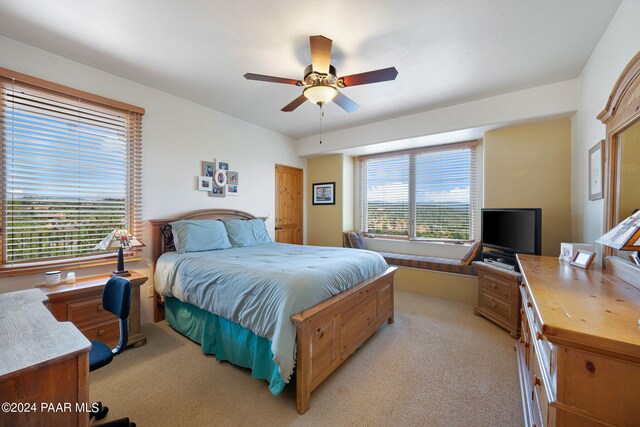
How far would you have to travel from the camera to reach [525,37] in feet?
6.88

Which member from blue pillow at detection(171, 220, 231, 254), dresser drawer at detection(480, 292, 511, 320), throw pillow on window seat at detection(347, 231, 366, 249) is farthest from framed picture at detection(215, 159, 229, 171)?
dresser drawer at detection(480, 292, 511, 320)

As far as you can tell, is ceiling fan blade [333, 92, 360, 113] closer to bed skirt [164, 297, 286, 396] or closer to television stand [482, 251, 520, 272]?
bed skirt [164, 297, 286, 396]

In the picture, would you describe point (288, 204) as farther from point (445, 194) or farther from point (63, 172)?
point (63, 172)

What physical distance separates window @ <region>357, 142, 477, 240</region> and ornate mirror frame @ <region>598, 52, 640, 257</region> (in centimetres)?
226

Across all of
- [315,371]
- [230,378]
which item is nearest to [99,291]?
[230,378]

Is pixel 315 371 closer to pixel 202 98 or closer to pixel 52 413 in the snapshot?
pixel 52 413

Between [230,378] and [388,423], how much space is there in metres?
1.21

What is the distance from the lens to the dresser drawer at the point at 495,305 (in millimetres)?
2738

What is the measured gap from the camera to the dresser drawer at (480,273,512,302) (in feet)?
8.99

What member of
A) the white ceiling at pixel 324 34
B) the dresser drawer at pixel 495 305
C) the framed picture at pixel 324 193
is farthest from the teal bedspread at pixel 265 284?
the framed picture at pixel 324 193

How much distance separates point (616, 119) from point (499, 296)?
1948 millimetres

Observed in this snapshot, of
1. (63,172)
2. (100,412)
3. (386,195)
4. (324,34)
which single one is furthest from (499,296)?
(63,172)

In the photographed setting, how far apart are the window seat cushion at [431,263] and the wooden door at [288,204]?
1.85 m

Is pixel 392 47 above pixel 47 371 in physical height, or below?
above
